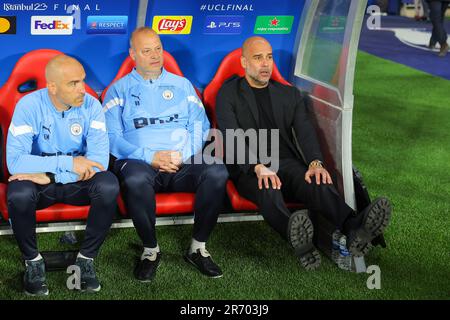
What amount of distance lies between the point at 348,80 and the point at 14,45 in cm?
213

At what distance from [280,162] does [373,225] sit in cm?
77

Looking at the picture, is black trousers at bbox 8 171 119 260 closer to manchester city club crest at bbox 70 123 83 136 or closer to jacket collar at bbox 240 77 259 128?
manchester city club crest at bbox 70 123 83 136

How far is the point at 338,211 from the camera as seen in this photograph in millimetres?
3701

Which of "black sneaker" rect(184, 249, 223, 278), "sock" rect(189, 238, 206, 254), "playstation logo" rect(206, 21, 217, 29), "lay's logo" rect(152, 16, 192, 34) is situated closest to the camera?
"black sneaker" rect(184, 249, 223, 278)

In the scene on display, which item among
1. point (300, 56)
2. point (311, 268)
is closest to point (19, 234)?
→ point (311, 268)

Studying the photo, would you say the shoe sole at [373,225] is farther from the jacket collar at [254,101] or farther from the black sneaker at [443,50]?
the black sneaker at [443,50]

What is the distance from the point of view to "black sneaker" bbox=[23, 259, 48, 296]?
346 cm

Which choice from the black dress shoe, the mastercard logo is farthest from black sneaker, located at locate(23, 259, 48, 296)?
the black dress shoe

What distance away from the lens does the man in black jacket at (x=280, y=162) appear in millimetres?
3518

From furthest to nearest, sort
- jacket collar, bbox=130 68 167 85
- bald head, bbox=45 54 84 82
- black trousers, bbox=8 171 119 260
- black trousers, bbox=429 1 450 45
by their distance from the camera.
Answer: black trousers, bbox=429 1 450 45 < jacket collar, bbox=130 68 167 85 < bald head, bbox=45 54 84 82 < black trousers, bbox=8 171 119 260

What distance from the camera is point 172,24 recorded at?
445 cm

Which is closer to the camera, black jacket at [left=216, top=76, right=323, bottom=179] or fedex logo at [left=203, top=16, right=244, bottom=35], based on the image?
black jacket at [left=216, top=76, right=323, bottom=179]

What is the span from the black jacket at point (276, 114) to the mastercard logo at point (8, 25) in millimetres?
1387

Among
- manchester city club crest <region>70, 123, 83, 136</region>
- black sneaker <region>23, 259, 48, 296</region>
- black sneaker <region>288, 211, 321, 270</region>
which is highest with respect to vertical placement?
manchester city club crest <region>70, 123, 83, 136</region>
